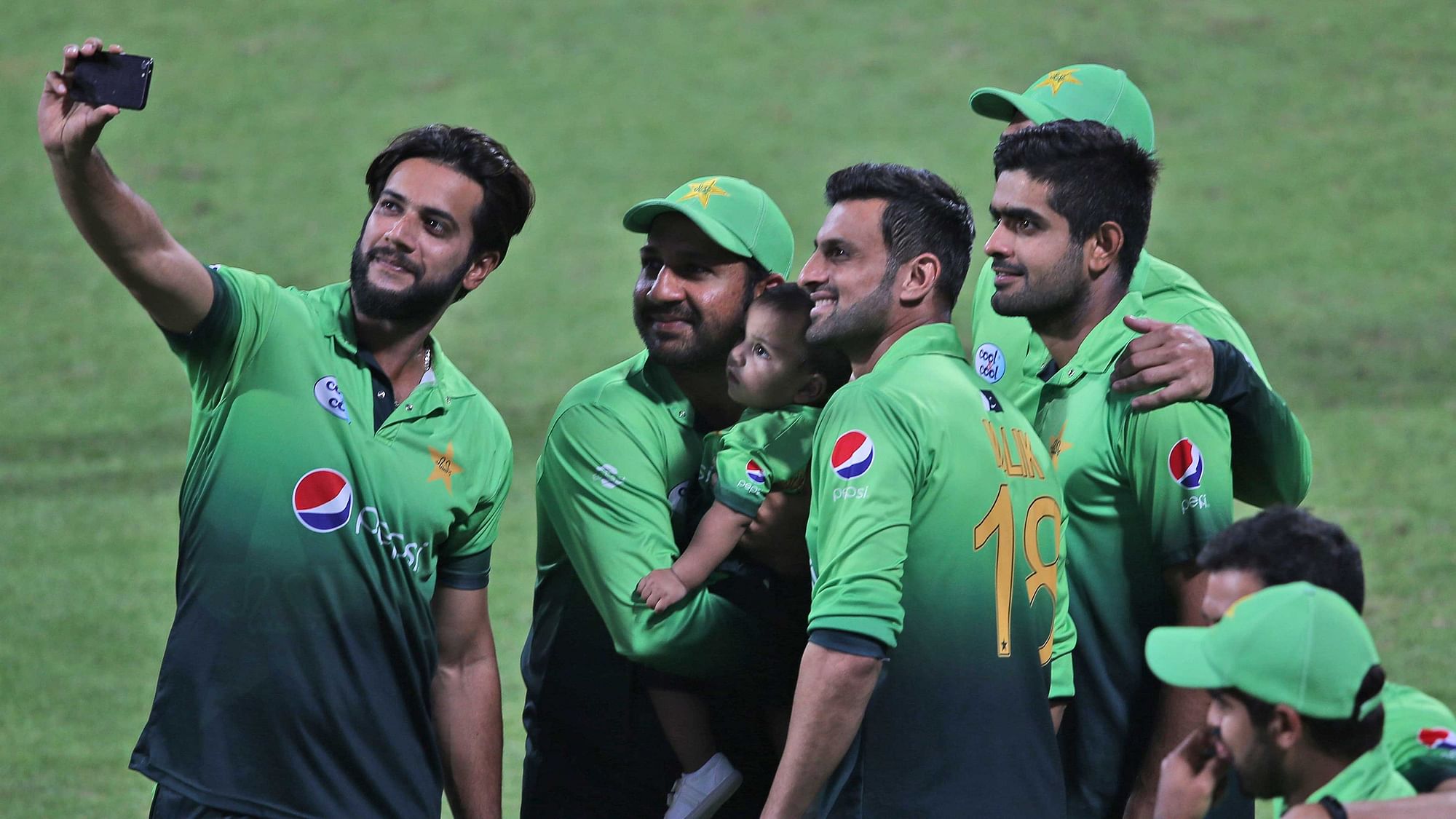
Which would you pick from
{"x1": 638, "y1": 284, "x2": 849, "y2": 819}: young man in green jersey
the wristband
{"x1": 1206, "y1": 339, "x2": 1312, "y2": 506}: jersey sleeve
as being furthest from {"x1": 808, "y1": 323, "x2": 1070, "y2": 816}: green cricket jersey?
the wristband

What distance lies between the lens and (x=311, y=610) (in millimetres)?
4199

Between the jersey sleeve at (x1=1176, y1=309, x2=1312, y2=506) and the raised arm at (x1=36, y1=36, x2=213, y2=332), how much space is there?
8.27ft

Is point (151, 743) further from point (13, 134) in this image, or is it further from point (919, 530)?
point (13, 134)

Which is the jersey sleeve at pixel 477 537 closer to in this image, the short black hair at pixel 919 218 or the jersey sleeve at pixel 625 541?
the jersey sleeve at pixel 625 541

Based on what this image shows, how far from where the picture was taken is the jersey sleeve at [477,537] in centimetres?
459

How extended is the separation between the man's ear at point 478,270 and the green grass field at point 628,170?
569 centimetres

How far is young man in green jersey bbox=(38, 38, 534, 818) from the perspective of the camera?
4.11 m

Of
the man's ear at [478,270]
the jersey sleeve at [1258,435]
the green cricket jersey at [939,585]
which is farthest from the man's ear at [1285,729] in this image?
the man's ear at [478,270]

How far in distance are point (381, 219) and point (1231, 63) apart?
16.5 meters

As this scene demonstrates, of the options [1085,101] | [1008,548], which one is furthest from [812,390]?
[1085,101]

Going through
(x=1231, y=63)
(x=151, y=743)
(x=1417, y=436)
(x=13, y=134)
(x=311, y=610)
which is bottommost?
(x=1417, y=436)

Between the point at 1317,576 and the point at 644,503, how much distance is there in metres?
1.83

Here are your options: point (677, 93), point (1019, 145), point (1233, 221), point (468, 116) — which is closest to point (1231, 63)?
point (1233, 221)

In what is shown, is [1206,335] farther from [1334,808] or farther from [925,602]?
[1334,808]
